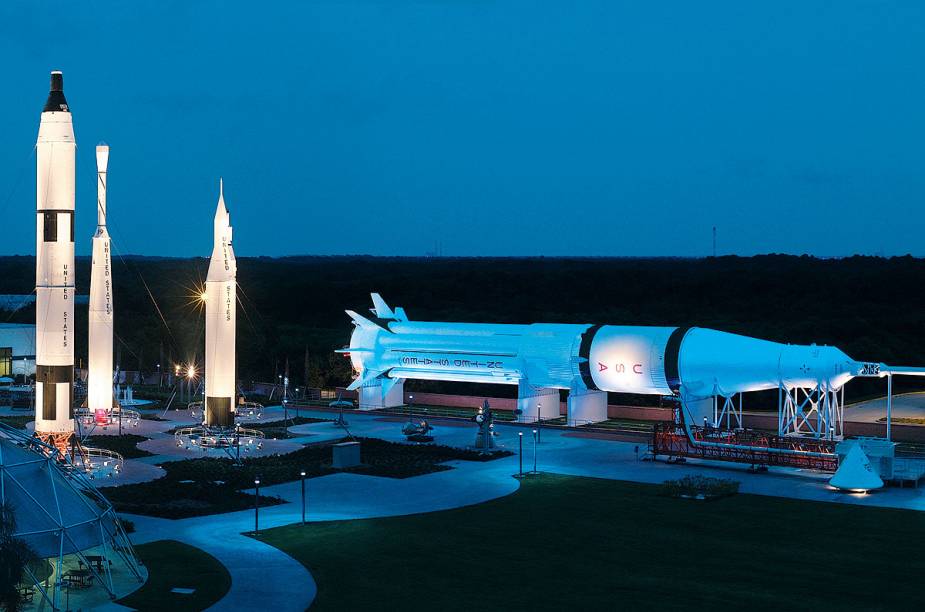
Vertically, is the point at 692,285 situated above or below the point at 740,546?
above

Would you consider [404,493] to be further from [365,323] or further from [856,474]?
[365,323]

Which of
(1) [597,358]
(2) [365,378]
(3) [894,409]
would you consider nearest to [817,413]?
(1) [597,358]

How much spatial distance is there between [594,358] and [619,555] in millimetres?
22551

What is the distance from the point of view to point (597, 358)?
174 feet

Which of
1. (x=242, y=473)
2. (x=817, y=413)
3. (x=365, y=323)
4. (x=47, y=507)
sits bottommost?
(x=242, y=473)

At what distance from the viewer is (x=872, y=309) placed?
334 feet

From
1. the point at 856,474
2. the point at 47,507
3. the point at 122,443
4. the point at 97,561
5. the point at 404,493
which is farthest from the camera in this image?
the point at 122,443

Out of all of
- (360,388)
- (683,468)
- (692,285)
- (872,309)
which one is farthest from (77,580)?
(692,285)

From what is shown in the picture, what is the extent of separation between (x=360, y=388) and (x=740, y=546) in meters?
33.6

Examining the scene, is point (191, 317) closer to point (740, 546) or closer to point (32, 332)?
point (32, 332)

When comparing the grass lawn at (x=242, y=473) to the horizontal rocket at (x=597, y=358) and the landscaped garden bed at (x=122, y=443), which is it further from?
the horizontal rocket at (x=597, y=358)

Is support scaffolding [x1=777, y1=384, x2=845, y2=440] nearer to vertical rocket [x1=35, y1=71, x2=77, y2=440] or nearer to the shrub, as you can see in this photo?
the shrub

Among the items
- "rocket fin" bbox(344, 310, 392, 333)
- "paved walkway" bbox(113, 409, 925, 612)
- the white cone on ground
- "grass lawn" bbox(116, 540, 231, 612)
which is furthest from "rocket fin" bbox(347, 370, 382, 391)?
"grass lawn" bbox(116, 540, 231, 612)

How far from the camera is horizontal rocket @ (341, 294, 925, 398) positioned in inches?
1834
